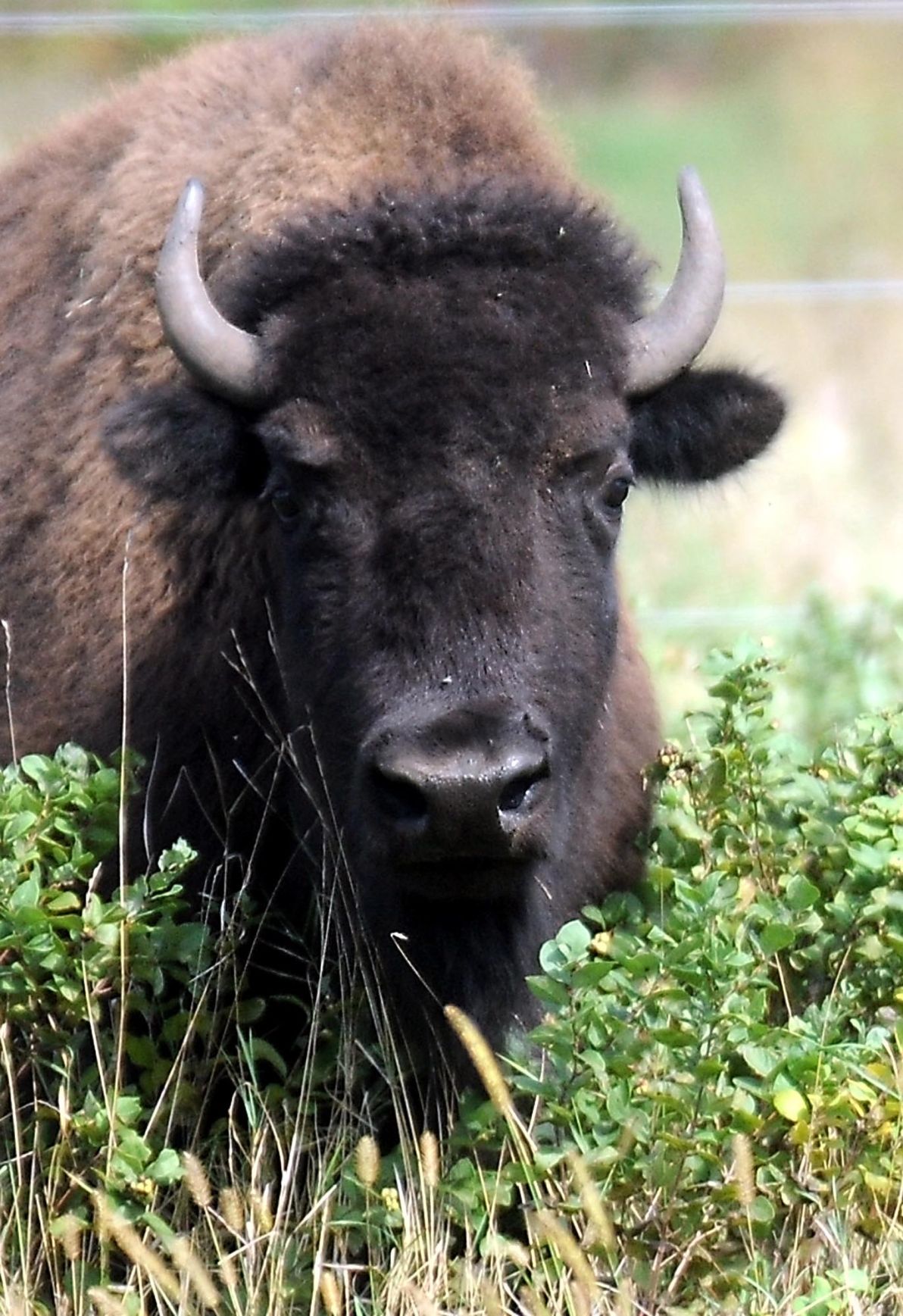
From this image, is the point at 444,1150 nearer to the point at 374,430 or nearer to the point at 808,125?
the point at 374,430

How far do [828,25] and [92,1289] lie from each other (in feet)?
54.4

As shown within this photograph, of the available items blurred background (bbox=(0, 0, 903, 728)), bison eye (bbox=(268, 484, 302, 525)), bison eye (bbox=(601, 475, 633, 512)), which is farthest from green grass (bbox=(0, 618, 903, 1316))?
blurred background (bbox=(0, 0, 903, 728))

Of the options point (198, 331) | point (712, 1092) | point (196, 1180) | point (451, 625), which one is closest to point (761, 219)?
point (198, 331)

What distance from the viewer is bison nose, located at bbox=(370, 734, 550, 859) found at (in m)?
3.11

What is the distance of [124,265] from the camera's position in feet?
14.7

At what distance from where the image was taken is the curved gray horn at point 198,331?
380 cm

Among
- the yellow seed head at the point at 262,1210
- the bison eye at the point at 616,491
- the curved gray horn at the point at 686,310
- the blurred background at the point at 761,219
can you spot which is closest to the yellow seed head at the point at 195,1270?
the yellow seed head at the point at 262,1210

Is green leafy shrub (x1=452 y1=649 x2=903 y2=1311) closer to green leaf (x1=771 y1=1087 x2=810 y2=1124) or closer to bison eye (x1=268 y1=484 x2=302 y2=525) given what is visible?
green leaf (x1=771 y1=1087 x2=810 y2=1124)

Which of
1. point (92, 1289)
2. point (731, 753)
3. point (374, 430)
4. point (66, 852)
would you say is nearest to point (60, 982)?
point (66, 852)

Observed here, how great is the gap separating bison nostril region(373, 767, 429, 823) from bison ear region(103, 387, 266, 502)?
0.94 m

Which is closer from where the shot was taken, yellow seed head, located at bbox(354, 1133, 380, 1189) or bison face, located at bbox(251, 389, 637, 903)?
yellow seed head, located at bbox(354, 1133, 380, 1189)

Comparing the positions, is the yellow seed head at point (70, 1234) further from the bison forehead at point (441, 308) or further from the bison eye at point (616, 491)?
the bison eye at point (616, 491)

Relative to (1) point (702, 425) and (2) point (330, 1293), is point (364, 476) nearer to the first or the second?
(1) point (702, 425)

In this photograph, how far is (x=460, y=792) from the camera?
Answer: 3.11 metres
